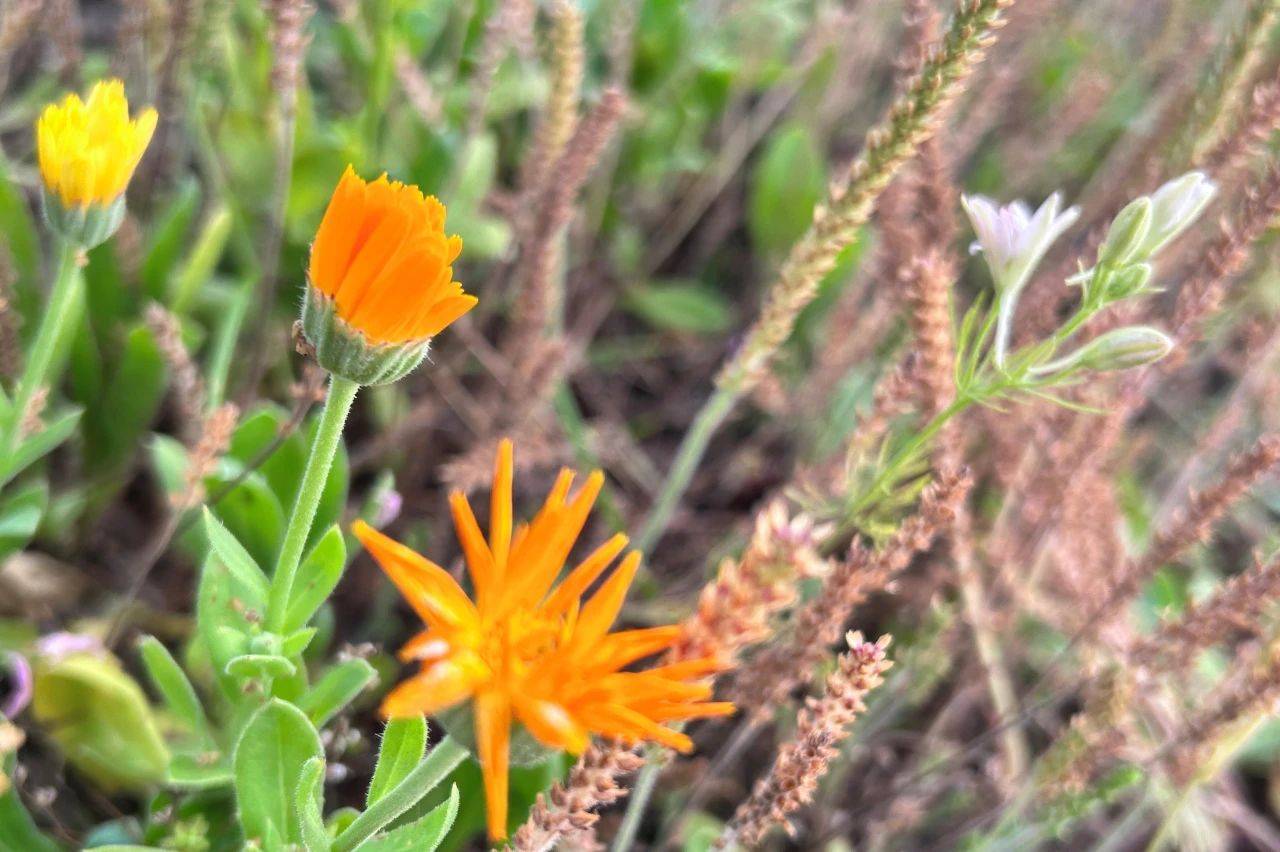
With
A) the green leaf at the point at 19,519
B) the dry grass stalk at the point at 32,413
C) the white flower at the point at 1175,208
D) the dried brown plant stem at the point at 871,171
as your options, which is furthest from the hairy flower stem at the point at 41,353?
the white flower at the point at 1175,208

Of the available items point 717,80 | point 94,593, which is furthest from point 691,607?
point 717,80

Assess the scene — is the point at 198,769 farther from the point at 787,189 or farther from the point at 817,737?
the point at 787,189

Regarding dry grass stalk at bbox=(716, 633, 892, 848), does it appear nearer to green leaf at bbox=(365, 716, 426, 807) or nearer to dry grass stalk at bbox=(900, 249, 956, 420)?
green leaf at bbox=(365, 716, 426, 807)

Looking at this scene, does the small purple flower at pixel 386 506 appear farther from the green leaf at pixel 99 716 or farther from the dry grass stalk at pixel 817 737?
the dry grass stalk at pixel 817 737

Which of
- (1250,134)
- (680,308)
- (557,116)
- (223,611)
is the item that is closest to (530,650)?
(223,611)

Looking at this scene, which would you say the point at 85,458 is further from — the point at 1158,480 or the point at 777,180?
the point at 1158,480

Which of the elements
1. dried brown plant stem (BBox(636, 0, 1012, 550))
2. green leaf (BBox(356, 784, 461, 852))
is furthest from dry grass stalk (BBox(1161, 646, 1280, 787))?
green leaf (BBox(356, 784, 461, 852))
